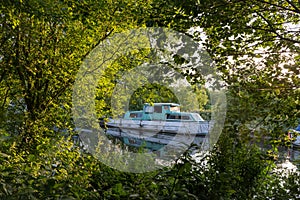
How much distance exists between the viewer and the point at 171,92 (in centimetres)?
204

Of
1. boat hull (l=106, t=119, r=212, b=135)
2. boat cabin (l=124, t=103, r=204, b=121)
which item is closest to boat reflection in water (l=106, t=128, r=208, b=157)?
boat hull (l=106, t=119, r=212, b=135)

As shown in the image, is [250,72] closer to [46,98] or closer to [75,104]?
[75,104]

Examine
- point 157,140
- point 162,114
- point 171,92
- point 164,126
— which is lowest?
point 157,140

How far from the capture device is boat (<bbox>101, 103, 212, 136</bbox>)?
1977 millimetres

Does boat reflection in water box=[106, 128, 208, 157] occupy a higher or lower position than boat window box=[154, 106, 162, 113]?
lower

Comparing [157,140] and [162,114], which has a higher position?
Answer: [162,114]

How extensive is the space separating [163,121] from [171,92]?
589 mm


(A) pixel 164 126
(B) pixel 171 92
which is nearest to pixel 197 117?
(B) pixel 171 92

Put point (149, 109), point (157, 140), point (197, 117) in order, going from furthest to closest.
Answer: point (149, 109) → point (157, 140) → point (197, 117)

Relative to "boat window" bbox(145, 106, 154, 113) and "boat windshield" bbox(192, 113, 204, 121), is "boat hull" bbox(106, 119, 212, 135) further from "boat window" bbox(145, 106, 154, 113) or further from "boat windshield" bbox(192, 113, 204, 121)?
"boat window" bbox(145, 106, 154, 113)

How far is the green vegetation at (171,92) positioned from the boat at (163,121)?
0.14m

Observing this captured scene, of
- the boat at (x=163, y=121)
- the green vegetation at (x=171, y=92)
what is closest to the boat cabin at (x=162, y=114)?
the boat at (x=163, y=121)

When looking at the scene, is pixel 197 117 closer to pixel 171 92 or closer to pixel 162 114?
pixel 171 92

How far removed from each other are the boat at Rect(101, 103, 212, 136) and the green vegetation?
0.14 m
